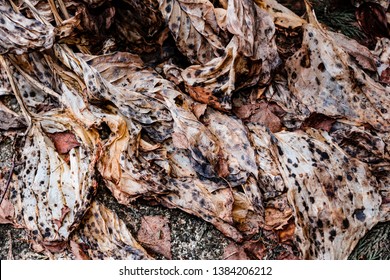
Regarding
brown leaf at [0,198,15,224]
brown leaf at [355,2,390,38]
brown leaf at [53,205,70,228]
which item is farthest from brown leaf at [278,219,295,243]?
brown leaf at [0,198,15,224]

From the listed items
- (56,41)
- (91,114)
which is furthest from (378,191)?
(56,41)

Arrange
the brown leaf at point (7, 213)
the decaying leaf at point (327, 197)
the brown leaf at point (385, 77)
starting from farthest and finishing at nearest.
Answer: the brown leaf at point (385, 77) → the brown leaf at point (7, 213) → the decaying leaf at point (327, 197)

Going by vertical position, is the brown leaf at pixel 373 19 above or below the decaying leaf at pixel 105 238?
above

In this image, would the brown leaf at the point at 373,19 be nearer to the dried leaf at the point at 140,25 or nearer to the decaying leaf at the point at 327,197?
the decaying leaf at the point at 327,197

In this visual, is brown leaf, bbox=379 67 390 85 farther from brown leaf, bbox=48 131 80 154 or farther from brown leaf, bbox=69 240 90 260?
brown leaf, bbox=69 240 90 260

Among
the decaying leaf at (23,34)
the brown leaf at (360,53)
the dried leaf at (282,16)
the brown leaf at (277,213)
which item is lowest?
the brown leaf at (277,213)

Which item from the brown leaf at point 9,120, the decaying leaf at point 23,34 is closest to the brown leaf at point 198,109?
the decaying leaf at point 23,34

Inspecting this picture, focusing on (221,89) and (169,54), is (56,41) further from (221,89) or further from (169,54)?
(221,89)

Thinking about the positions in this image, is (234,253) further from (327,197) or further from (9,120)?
(9,120)
